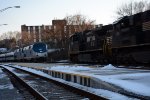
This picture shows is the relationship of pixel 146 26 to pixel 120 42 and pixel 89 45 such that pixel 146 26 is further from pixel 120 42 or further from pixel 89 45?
pixel 89 45

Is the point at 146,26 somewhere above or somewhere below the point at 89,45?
above

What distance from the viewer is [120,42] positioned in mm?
26734

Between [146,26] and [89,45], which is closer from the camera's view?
[146,26]

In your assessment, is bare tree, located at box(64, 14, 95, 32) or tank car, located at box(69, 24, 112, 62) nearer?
tank car, located at box(69, 24, 112, 62)

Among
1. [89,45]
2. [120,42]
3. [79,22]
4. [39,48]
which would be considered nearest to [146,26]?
[120,42]

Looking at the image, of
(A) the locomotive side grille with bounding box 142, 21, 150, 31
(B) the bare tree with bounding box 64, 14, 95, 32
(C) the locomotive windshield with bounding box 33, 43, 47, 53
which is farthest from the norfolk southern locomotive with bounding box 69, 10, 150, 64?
(B) the bare tree with bounding box 64, 14, 95, 32

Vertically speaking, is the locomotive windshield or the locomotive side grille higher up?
the locomotive side grille

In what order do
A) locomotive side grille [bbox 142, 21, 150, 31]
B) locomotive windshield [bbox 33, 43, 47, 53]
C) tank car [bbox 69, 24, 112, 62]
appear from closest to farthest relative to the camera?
locomotive side grille [bbox 142, 21, 150, 31] < tank car [bbox 69, 24, 112, 62] < locomotive windshield [bbox 33, 43, 47, 53]

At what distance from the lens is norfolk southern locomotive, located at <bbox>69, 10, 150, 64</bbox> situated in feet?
75.7

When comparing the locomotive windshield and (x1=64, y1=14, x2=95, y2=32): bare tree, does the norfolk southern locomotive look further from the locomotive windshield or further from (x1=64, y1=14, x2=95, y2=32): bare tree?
(x1=64, y1=14, x2=95, y2=32): bare tree

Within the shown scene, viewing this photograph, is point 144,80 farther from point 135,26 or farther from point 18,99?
point 135,26

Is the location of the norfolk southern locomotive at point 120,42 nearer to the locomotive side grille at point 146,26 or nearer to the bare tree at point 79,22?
the locomotive side grille at point 146,26

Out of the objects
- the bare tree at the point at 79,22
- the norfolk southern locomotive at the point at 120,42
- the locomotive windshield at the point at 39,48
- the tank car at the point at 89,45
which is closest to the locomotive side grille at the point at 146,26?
the norfolk southern locomotive at the point at 120,42

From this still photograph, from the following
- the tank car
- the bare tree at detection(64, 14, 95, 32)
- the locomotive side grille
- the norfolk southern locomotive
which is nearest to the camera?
the locomotive side grille
